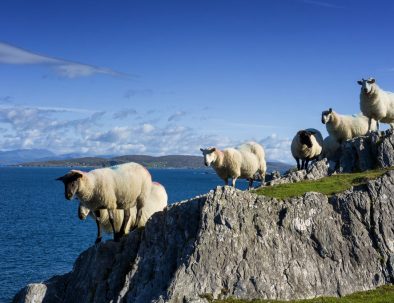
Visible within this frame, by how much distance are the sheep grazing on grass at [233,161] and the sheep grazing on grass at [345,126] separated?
6.79 m

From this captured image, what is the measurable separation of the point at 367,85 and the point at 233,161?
36.6 feet

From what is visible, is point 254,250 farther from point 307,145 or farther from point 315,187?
point 307,145

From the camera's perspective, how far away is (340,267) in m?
23.8

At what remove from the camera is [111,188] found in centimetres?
2442

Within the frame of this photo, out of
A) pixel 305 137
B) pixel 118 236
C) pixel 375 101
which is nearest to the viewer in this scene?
pixel 118 236

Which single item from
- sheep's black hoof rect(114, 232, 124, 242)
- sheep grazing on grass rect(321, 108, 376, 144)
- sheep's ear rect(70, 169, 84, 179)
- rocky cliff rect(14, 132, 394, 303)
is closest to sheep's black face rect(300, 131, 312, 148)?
sheep grazing on grass rect(321, 108, 376, 144)

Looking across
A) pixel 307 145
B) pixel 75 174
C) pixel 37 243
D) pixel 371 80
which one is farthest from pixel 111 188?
pixel 37 243

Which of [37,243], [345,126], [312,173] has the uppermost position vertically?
[345,126]

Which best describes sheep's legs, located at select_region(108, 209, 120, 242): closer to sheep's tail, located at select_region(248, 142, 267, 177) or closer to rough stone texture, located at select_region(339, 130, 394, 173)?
sheep's tail, located at select_region(248, 142, 267, 177)

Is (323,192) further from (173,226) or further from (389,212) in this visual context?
(173,226)

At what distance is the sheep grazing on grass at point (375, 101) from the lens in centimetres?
3491

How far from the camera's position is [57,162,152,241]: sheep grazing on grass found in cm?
2333

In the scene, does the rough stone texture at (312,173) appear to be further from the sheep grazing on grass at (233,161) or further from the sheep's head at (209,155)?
the sheep's head at (209,155)

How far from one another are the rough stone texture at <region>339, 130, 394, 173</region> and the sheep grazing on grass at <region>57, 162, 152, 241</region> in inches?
709
